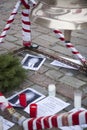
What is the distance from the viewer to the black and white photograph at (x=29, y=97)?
3.31 m

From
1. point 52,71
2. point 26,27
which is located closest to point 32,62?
point 52,71

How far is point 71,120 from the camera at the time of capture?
2.16m

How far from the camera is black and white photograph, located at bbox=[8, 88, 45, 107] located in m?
3.31

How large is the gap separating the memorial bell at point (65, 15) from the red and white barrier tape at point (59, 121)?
96cm

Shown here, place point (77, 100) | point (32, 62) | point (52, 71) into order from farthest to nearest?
point (32, 62), point (52, 71), point (77, 100)

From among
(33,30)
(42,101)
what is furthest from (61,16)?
(33,30)

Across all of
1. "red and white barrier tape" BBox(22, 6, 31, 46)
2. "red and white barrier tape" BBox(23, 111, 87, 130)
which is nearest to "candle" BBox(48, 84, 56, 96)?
"red and white barrier tape" BBox(23, 111, 87, 130)

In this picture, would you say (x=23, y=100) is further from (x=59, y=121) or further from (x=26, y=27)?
(x=26, y=27)

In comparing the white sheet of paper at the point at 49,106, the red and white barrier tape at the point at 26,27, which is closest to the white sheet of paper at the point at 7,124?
the white sheet of paper at the point at 49,106

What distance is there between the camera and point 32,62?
168 inches

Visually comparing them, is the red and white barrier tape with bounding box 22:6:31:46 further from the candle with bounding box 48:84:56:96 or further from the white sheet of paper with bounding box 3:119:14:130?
the white sheet of paper with bounding box 3:119:14:130

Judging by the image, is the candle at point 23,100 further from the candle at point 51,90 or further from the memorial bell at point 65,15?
the memorial bell at point 65,15

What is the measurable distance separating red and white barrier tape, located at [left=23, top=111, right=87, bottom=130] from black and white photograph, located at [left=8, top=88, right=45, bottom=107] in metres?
0.70

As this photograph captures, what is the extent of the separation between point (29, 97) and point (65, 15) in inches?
86.6
